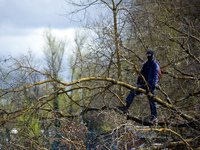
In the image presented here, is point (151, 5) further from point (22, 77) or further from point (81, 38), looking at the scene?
point (81, 38)

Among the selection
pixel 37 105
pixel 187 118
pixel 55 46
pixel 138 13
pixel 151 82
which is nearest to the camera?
pixel 37 105

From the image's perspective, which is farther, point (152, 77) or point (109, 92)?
point (109, 92)

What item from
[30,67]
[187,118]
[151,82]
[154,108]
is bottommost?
[187,118]

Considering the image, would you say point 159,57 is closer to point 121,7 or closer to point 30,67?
point 121,7

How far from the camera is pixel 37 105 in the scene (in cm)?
606

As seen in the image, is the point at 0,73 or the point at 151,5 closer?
the point at 0,73

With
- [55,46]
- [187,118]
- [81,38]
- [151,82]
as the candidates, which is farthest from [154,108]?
[55,46]

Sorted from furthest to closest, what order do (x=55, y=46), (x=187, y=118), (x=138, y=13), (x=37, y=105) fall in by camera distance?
(x=55, y=46), (x=138, y=13), (x=187, y=118), (x=37, y=105)

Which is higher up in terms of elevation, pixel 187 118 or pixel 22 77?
pixel 22 77

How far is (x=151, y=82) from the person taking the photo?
22.3ft

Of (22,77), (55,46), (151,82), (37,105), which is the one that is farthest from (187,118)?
(55,46)

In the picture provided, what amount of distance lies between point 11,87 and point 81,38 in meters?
20.1

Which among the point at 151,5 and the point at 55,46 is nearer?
the point at 151,5

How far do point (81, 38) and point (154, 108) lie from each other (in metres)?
19.8
